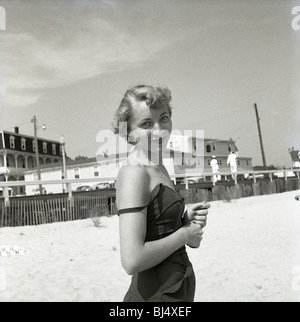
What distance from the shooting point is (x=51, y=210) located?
8000 mm

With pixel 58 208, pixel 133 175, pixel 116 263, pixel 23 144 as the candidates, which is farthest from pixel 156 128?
pixel 23 144

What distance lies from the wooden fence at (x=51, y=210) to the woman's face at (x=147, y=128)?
274 inches

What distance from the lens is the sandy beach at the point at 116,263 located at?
3621 millimetres

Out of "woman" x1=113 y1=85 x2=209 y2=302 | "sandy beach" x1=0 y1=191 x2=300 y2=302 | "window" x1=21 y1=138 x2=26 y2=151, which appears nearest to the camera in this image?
"woman" x1=113 y1=85 x2=209 y2=302

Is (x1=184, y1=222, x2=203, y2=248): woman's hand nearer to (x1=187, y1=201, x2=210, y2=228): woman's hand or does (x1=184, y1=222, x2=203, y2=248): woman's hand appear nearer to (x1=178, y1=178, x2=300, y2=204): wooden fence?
(x1=187, y1=201, x2=210, y2=228): woman's hand

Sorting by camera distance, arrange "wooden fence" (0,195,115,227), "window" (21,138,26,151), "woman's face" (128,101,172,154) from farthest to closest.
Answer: "window" (21,138,26,151) → "wooden fence" (0,195,115,227) → "woman's face" (128,101,172,154)

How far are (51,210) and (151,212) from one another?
7439mm

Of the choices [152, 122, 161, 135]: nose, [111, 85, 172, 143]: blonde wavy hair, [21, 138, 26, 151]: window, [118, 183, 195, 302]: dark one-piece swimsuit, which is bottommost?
[118, 183, 195, 302]: dark one-piece swimsuit

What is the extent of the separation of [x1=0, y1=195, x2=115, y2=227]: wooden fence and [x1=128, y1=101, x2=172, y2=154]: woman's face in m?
6.97

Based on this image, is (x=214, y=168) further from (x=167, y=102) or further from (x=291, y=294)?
(x=167, y=102)

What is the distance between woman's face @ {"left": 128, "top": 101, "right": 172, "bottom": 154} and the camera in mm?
963

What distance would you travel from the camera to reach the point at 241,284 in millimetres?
3814

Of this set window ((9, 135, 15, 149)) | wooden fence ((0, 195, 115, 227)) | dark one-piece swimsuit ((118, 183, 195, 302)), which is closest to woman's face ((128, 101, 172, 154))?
dark one-piece swimsuit ((118, 183, 195, 302))
